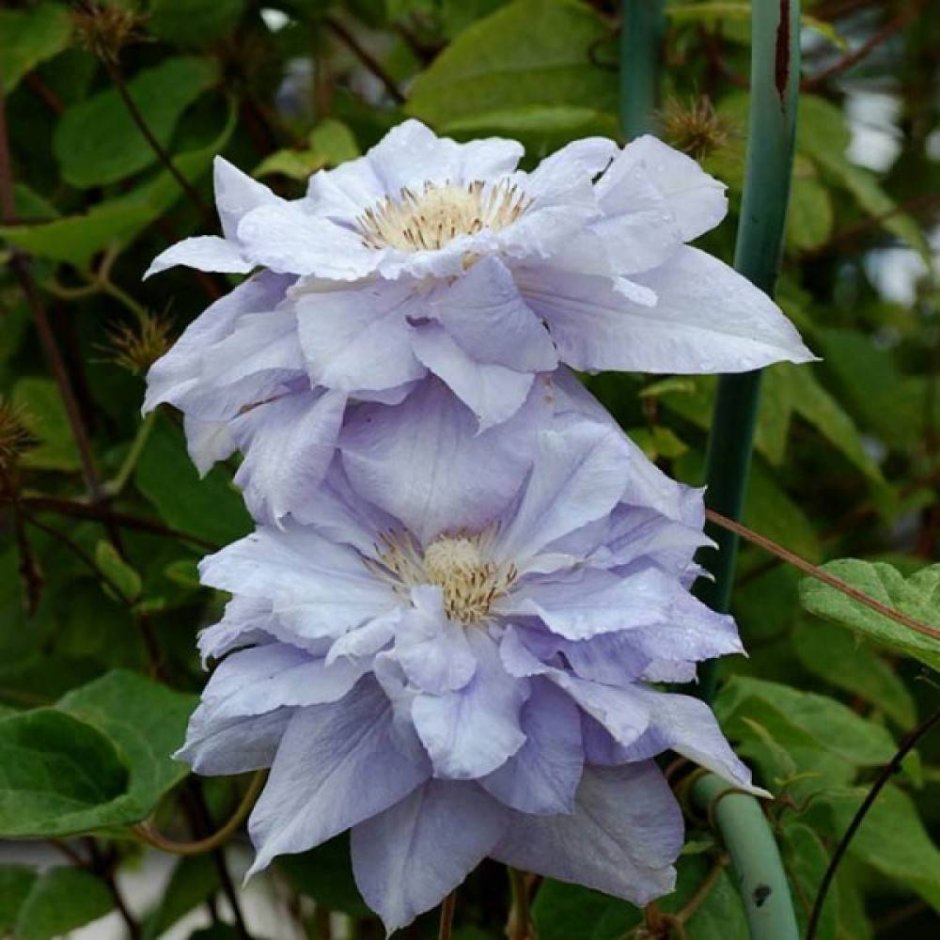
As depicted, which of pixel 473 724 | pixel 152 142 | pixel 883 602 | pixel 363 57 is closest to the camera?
pixel 473 724

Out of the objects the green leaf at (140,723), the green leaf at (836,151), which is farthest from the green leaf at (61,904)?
the green leaf at (836,151)

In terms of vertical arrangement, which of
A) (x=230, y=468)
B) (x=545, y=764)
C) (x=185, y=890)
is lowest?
(x=185, y=890)

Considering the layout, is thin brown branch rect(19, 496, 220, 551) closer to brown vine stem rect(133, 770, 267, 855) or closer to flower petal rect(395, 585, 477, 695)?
brown vine stem rect(133, 770, 267, 855)

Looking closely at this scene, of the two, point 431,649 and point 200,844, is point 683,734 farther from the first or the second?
point 200,844

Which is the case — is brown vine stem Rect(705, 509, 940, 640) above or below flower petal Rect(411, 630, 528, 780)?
below

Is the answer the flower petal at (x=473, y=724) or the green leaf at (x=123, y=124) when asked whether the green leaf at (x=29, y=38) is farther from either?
the flower petal at (x=473, y=724)

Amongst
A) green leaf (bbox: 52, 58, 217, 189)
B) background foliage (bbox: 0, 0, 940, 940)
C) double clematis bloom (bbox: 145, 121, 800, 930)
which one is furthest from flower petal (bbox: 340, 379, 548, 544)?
green leaf (bbox: 52, 58, 217, 189)

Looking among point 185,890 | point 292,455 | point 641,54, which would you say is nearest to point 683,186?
point 292,455
